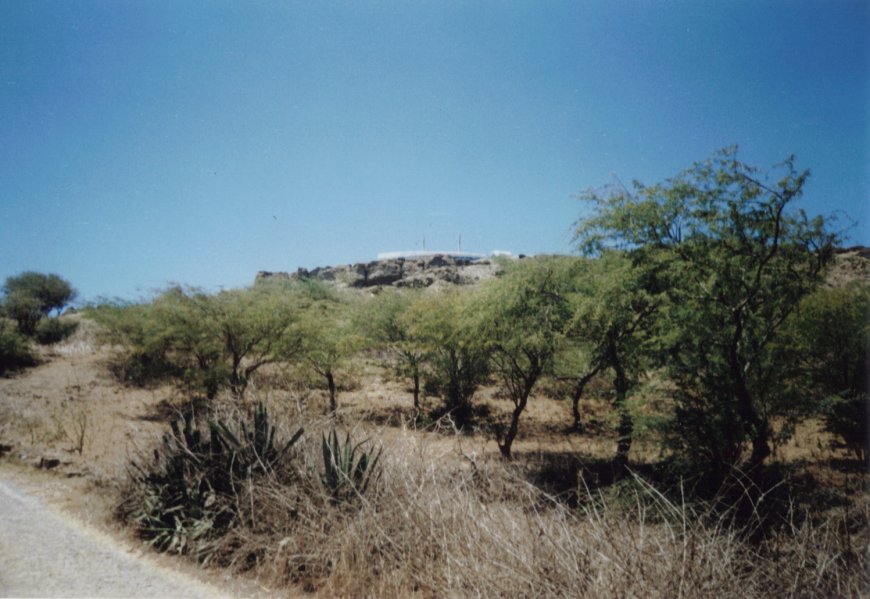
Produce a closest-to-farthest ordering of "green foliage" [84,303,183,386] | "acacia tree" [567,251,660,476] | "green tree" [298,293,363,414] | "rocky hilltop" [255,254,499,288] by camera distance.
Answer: "acacia tree" [567,251,660,476], "green tree" [298,293,363,414], "green foliage" [84,303,183,386], "rocky hilltop" [255,254,499,288]

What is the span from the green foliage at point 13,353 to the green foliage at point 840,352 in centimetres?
4078

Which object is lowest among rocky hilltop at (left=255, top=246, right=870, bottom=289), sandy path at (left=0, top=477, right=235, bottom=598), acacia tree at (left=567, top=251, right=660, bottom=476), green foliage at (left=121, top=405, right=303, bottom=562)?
sandy path at (left=0, top=477, right=235, bottom=598)

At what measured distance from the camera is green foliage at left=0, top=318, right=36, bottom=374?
2552cm

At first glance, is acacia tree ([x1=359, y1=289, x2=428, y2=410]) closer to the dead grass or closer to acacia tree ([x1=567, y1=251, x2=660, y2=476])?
acacia tree ([x1=567, y1=251, x2=660, y2=476])

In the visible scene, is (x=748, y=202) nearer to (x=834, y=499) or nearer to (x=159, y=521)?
(x=834, y=499)

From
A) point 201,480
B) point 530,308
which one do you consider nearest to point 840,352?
point 530,308

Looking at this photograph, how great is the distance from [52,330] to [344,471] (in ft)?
145

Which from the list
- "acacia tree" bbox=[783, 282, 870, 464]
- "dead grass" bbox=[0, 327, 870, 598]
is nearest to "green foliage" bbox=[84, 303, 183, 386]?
"dead grass" bbox=[0, 327, 870, 598]

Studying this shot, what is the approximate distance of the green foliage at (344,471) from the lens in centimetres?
583

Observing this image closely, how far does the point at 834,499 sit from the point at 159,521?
14395 millimetres

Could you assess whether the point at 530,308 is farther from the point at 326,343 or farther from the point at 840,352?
the point at 326,343

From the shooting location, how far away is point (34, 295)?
43219 millimetres

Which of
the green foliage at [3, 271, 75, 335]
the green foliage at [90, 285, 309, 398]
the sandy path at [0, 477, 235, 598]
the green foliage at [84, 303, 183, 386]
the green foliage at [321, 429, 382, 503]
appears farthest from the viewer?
the green foliage at [3, 271, 75, 335]

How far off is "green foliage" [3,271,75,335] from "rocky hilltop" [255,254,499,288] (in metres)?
27.0
